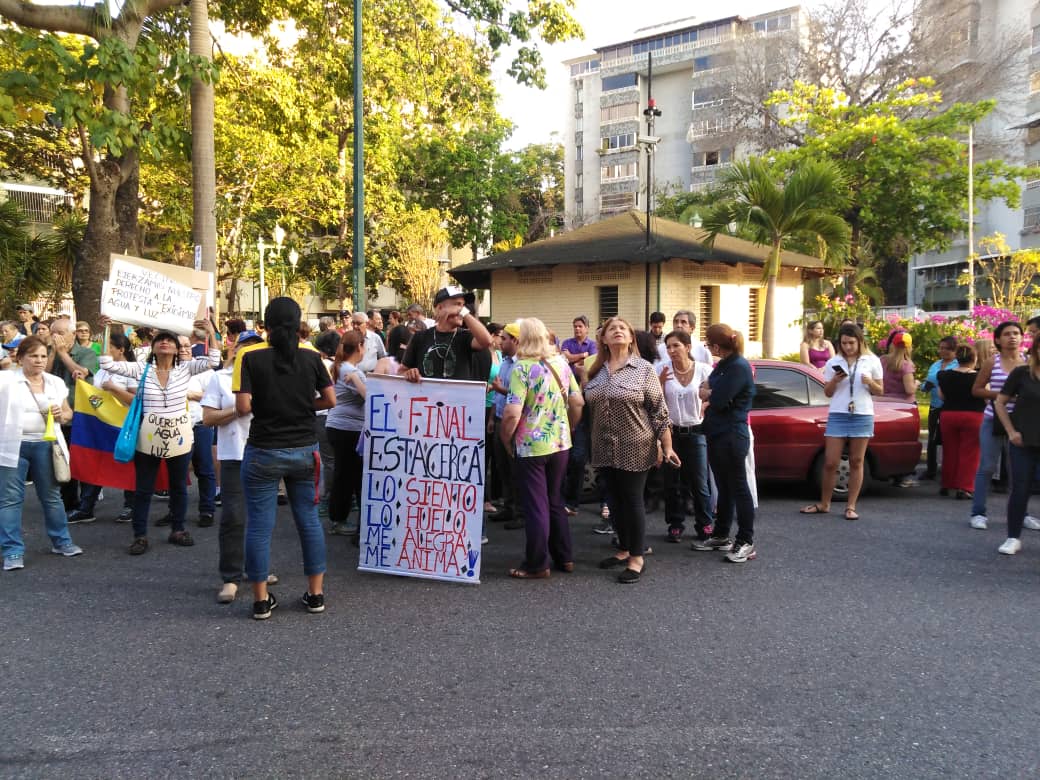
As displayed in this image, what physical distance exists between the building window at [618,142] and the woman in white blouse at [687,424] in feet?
208

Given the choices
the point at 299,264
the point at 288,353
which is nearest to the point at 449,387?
the point at 288,353

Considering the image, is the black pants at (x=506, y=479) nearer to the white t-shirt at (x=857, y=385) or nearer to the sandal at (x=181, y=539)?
the sandal at (x=181, y=539)

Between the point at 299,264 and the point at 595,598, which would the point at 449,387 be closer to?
the point at 595,598

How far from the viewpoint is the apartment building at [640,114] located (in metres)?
61.1

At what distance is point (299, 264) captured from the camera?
37.2m

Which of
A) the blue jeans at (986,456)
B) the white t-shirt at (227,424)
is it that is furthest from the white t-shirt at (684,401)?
the white t-shirt at (227,424)

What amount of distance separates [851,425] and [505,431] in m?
3.69

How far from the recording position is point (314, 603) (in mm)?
5148

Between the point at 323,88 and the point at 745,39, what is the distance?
2986 centimetres

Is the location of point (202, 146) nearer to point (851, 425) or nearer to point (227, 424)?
point (227, 424)

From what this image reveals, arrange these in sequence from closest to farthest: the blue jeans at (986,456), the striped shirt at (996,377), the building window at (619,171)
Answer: the blue jeans at (986,456)
the striped shirt at (996,377)
the building window at (619,171)

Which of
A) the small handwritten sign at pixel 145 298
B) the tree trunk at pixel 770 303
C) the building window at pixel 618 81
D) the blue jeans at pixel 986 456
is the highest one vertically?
the building window at pixel 618 81

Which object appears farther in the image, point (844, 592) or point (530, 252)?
point (530, 252)

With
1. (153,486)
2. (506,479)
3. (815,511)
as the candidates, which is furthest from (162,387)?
(815,511)
